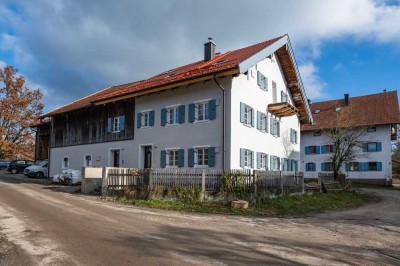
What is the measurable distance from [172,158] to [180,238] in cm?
1340

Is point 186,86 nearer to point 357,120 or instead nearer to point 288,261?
point 288,261

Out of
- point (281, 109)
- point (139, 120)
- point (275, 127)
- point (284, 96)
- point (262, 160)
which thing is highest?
point (284, 96)

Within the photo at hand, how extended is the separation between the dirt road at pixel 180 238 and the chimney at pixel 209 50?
14.4 m

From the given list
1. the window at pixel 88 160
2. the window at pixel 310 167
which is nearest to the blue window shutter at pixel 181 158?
the window at pixel 88 160

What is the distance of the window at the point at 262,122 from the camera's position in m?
23.0

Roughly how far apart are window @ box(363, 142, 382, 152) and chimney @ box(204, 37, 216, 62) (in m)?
25.5

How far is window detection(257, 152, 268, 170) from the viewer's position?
74.5ft

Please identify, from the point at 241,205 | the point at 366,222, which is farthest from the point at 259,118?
the point at 366,222

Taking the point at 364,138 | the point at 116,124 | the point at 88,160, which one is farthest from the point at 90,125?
the point at 364,138

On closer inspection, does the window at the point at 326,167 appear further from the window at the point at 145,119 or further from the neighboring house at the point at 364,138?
the window at the point at 145,119

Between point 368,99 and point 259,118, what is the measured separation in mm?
29224

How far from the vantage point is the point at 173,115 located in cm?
2223

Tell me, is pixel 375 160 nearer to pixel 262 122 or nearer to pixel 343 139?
pixel 343 139

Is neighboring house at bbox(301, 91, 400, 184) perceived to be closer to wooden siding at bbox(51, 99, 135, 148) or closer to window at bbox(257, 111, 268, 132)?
window at bbox(257, 111, 268, 132)
